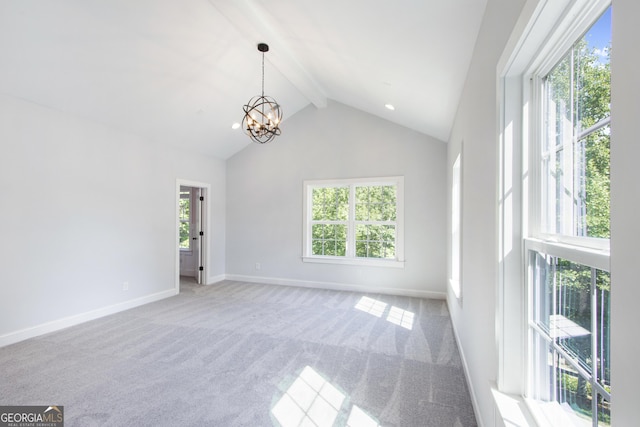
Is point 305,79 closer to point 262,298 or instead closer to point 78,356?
point 262,298

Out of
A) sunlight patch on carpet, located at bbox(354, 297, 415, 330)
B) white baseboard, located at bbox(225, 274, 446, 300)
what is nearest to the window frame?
white baseboard, located at bbox(225, 274, 446, 300)

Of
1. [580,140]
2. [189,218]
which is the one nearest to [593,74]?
[580,140]

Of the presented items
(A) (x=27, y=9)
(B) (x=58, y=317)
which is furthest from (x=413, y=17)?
(B) (x=58, y=317)

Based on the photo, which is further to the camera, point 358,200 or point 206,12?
point 358,200

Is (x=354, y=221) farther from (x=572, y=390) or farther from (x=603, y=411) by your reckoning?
(x=603, y=411)

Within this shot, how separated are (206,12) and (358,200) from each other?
354 cm

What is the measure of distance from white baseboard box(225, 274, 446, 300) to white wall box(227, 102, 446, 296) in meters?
0.02

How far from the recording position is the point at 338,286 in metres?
5.36

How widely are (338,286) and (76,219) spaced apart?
4007mm

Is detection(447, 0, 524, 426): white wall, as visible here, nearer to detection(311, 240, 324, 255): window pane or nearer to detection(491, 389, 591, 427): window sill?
detection(491, 389, 591, 427): window sill

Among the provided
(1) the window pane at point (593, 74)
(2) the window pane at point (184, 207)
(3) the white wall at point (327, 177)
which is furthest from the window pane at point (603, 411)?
(2) the window pane at point (184, 207)

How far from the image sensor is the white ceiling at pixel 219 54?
2.24m

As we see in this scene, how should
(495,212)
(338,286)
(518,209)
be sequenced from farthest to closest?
(338,286), (495,212), (518,209)

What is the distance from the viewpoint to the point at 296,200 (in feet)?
18.7
